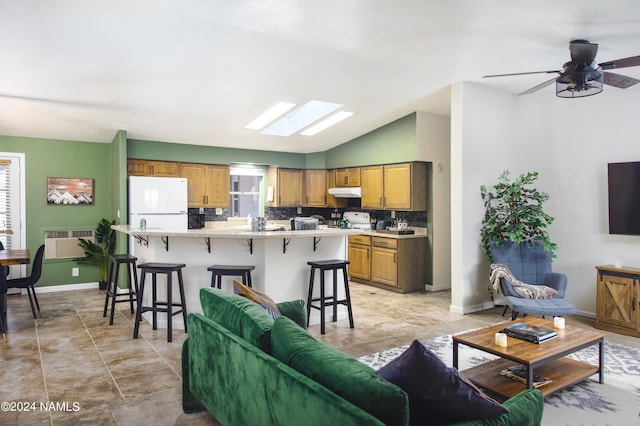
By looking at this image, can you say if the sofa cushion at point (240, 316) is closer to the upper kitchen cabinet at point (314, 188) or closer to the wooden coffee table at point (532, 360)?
the wooden coffee table at point (532, 360)

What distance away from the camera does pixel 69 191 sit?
261 inches

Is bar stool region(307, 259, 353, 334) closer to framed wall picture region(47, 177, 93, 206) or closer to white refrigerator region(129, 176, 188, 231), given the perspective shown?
white refrigerator region(129, 176, 188, 231)

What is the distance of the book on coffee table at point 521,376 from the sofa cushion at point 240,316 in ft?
6.10

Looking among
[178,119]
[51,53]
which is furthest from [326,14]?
[178,119]

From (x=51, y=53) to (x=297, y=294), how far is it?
3.22m

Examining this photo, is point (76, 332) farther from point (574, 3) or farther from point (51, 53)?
point (574, 3)

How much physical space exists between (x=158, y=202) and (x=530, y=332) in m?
5.13

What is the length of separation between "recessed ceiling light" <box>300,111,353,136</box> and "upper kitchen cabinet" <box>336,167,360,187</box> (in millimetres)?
1082

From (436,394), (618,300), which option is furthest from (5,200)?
(618,300)

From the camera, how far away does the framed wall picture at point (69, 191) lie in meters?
6.53

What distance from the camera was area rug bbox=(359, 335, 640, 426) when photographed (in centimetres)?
275

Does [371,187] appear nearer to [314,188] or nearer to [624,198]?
[314,188]

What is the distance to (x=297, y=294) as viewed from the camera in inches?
186


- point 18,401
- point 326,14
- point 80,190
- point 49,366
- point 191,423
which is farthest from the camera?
point 80,190
